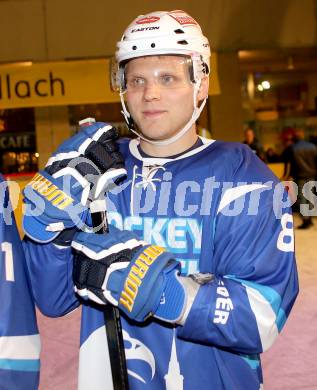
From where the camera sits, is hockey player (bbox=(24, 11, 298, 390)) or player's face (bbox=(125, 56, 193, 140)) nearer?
hockey player (bbox=(24, 11, 298, 390))

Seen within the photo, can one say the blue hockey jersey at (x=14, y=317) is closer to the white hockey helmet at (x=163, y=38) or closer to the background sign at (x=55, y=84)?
the white hockey helmet at (x=163, y=38)

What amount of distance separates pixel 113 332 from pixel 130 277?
234mm

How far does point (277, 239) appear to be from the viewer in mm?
1077

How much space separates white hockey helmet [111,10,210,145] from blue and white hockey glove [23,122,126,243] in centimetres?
18

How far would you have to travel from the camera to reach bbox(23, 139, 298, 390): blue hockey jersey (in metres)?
1.03

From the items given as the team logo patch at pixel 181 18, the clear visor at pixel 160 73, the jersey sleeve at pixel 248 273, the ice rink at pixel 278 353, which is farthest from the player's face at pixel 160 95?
the ice rink at pixel 278 353

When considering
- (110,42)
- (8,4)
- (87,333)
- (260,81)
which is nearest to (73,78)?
(110,42)

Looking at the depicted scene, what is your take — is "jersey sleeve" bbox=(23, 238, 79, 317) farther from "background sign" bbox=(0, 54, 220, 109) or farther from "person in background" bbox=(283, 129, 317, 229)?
"background sign" bbox=(0, 54, 220, 109)

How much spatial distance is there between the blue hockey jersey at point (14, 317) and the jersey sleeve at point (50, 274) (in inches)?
2.3

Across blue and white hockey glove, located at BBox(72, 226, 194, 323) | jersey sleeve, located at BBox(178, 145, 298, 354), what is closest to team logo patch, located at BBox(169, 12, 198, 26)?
jersey sleeve, located at BBox(178, 145, 298, 354)

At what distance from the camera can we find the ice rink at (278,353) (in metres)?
2.31

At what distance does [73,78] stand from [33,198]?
6.51m

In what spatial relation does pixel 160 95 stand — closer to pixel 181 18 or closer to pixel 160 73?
pixel 160 73

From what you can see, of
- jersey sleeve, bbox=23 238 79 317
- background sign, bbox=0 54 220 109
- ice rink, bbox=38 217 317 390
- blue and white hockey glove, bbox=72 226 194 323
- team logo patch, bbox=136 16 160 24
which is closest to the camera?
blue and white hockey glove, bbox=72 226 194 323
